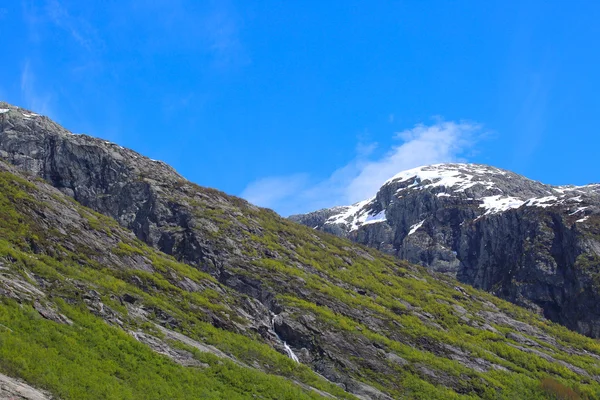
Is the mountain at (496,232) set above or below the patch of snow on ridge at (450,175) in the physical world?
below

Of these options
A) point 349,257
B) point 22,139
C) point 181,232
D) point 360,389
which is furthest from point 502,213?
point 22,139

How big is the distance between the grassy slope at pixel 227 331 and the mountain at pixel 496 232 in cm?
2638

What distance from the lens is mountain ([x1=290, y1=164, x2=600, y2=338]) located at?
9694 cm

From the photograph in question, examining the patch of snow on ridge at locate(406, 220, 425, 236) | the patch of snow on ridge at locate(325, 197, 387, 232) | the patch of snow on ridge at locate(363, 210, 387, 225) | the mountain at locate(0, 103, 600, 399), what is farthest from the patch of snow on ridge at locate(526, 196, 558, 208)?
the patch of snow on ridge at locate(363, 210, 387, 225)

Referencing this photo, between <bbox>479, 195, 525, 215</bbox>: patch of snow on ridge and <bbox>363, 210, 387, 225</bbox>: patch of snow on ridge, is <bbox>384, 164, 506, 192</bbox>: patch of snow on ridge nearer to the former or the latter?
<bbox>479, 195, 525, 215</bbox>: patch of snow on ridge

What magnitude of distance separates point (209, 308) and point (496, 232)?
96.4 metres

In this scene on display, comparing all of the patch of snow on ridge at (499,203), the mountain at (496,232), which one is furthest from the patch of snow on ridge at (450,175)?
the patch of snow on ridge at (499,203)

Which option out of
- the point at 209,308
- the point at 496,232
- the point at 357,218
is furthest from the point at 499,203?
the point at 209,308

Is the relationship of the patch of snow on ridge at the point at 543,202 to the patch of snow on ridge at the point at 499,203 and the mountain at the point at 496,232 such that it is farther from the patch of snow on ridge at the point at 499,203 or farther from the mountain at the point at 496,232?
the patch of snow on ridge at the point at 499,203

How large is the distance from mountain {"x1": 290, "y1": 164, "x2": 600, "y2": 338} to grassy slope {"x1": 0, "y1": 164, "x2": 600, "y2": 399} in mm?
26376

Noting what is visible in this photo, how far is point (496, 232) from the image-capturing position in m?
123

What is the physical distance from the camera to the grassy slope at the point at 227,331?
1009 inches

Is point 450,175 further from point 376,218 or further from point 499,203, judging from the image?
point 499,203

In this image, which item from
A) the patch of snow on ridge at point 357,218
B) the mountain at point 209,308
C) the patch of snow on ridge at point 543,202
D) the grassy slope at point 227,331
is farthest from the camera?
the patch of snow on ridge at point 357,218
